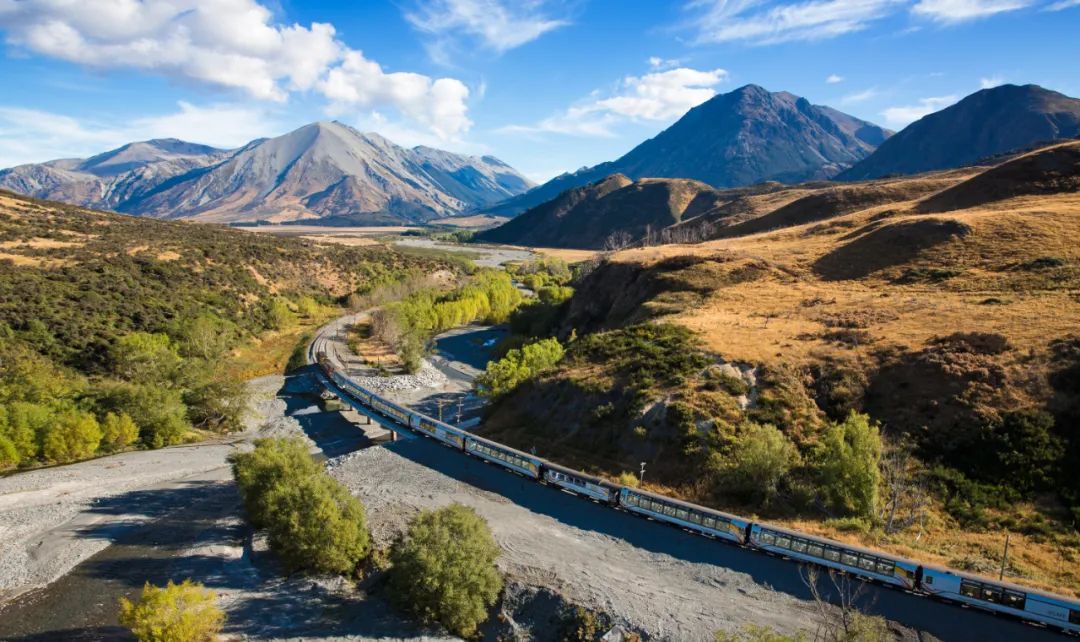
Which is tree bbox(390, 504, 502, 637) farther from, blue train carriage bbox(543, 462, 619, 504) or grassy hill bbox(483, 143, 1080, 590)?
grassy hill bbox(483, 143, 1080, 590)

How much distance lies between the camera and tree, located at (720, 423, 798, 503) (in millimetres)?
34125

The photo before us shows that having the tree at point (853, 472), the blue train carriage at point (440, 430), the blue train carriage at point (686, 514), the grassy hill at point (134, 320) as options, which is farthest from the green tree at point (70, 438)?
the tree at point (853, 472)

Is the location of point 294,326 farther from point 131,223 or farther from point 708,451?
point 708,451

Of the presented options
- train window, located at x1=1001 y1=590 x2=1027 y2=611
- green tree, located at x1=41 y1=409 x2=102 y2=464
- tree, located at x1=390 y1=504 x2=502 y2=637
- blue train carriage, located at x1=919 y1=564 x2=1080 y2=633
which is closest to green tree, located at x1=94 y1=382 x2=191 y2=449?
green tree, located at x1=41 y1=409 x2=102 y2=464

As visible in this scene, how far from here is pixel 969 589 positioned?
24.4m

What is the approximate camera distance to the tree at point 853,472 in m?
31.9

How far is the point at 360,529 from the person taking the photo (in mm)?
32656

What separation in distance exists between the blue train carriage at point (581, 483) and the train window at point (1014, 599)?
58.9ft

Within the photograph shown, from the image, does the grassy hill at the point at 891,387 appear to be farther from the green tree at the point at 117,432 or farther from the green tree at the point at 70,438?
the green tree at the point at 70,438

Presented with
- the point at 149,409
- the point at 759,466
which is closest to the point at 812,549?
the point at 759,466

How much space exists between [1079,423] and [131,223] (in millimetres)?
147381

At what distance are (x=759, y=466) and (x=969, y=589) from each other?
1144 cm

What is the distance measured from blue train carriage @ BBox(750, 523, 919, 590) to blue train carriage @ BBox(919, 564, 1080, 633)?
77cm

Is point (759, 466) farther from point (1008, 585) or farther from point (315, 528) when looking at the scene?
point (315, 528)
